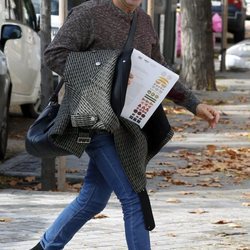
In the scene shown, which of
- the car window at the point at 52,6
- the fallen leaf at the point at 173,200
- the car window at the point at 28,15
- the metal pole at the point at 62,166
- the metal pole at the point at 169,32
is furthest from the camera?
the metal pole at the point at 169,32

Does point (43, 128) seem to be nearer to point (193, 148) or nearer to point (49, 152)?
point (49, 152)

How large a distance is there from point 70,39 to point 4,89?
18.0 ft

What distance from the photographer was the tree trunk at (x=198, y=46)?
65.5ft

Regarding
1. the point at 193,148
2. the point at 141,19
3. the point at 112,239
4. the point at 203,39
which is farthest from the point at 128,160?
the point at 203,39

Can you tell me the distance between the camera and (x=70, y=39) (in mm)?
5445

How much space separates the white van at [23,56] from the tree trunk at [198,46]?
535cm

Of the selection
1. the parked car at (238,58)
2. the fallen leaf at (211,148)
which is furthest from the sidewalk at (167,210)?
the parked car at (238,58)

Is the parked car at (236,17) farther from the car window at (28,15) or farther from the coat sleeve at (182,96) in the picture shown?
the coat sleeve at (182,96)

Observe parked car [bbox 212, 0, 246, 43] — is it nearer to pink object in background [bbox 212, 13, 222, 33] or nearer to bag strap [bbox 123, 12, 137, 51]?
pink object in background [bbox 212, 13, 222, 33]

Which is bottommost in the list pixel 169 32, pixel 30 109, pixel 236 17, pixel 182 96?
pixel 236 17

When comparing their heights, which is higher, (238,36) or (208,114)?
(208,114)

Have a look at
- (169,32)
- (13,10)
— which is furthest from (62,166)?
(169,32)

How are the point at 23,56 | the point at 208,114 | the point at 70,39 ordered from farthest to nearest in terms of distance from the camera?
the point at 23,56
the point at 208,114
the point at 70,39

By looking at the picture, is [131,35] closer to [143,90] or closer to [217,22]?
[143,90]
